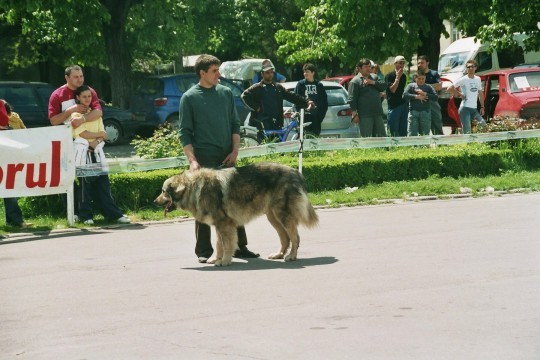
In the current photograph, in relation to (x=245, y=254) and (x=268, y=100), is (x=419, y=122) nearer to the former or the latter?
(x=268, y=100)

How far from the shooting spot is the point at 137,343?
723 cm

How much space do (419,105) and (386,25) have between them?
473 inches

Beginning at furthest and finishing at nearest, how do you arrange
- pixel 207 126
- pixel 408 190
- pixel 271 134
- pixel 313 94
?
1. pixel 313 94
2. pixel 271 134
3. pixel 408 190
4. pixel 207 126

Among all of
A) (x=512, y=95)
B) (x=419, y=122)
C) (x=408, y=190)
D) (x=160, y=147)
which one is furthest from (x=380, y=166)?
(x=512, y=95)

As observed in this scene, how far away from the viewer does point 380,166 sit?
1675 centimetres

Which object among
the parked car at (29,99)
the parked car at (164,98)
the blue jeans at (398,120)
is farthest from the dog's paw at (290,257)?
the parked car at (164,98)

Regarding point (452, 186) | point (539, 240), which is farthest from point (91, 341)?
point (452, 186)

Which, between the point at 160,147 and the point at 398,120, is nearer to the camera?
the point at 160,147

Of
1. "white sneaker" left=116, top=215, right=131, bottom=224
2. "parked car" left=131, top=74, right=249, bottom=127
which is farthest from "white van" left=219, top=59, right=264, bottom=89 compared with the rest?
"white sneaker" left=116, top=215, right=131, bottom=224

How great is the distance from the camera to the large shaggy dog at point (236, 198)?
10.4m

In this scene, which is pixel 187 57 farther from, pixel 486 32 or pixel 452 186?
pixel 452 186

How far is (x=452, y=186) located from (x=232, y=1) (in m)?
37.1

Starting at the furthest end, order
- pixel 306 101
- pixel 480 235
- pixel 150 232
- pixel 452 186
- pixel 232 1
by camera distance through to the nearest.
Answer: pixel 232 1
pixel 306 101
pixel 452 186
pixel 150 232
pixel 480 235

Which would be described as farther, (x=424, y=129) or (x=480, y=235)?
(x=424, y=129)
